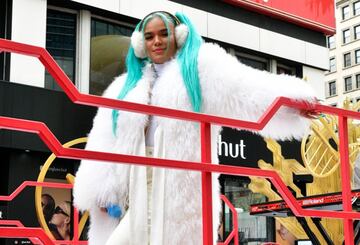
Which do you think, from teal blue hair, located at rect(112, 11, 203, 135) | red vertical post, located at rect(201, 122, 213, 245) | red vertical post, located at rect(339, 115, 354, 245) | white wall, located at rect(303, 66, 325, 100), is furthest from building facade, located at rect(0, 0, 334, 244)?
red vertical post, located at rect(201, 122, 213, 245)

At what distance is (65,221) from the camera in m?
9.64

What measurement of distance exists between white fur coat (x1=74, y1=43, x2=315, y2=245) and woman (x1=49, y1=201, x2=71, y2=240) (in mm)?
6584

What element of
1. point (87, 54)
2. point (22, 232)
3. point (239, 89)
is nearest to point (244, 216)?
point (87, 54)

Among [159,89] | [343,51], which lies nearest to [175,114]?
[159,89]

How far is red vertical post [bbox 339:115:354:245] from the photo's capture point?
3092mm

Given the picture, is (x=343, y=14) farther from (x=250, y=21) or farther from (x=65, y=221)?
(x=65, y=221)

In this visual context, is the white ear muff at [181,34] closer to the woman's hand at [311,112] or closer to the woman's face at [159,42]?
the woman's face at [159,42]

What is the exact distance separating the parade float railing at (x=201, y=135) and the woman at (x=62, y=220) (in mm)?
7019

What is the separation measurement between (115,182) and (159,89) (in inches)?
20.3

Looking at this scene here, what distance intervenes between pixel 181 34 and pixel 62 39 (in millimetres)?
7690

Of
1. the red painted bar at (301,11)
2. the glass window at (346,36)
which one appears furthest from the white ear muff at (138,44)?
the glass window at (346,36)

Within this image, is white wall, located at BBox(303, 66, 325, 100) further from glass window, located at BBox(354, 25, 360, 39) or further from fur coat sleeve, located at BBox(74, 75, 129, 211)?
glass window, located at BBox(354, 25, 360, 39)

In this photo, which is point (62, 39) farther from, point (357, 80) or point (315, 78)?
point (357, 80)

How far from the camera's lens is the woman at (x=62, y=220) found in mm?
9500
